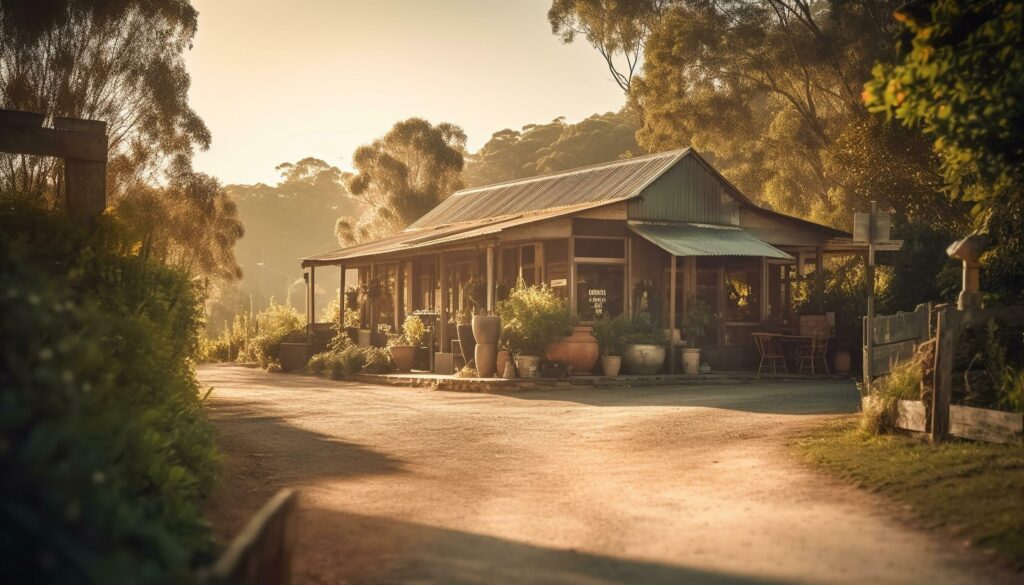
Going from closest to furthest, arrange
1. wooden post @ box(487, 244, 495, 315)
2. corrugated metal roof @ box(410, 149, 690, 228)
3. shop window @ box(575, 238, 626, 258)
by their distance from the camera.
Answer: wooden post @ box(487, 244, 495, 315), shop window @ box(575, 238, 626, 258), corrugated metal roof @ box(410, 149, 690, 228)

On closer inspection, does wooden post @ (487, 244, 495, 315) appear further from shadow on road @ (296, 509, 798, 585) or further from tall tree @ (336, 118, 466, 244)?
tall tree @ (336, 118, 466, 244)

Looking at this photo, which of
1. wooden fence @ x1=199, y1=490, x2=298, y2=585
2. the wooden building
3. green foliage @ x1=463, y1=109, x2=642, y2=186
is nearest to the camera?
wooden fence @ x1=199, y1=490, x2=298, y2=585

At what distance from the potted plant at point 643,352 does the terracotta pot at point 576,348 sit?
37.6 inches

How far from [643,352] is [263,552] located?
53.7 ft

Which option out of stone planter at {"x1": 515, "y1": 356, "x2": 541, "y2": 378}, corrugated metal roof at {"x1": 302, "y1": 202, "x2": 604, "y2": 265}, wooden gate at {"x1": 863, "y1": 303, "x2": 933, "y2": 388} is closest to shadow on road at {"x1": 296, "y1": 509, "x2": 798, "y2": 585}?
wooden gate at {"x1": 863, "y1": 303, "x2": 933, "y2": 388}

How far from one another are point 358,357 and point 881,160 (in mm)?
15151

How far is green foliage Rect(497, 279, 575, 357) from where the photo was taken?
19219mm

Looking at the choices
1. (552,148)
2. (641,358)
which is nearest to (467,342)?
(641,358)

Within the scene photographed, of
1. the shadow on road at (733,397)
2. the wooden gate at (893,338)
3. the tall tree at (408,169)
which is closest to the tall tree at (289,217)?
the tall tree at (408,169)

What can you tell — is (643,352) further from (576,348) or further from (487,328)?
(487,328)

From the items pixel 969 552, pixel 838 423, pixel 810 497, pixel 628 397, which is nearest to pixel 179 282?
pixel 810 497

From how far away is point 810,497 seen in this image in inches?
291

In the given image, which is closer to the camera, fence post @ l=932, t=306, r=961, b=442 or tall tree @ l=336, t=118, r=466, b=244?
fence post @ l=932, t=306, r=961, b=442

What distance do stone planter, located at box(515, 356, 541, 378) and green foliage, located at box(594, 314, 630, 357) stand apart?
1480 mm
